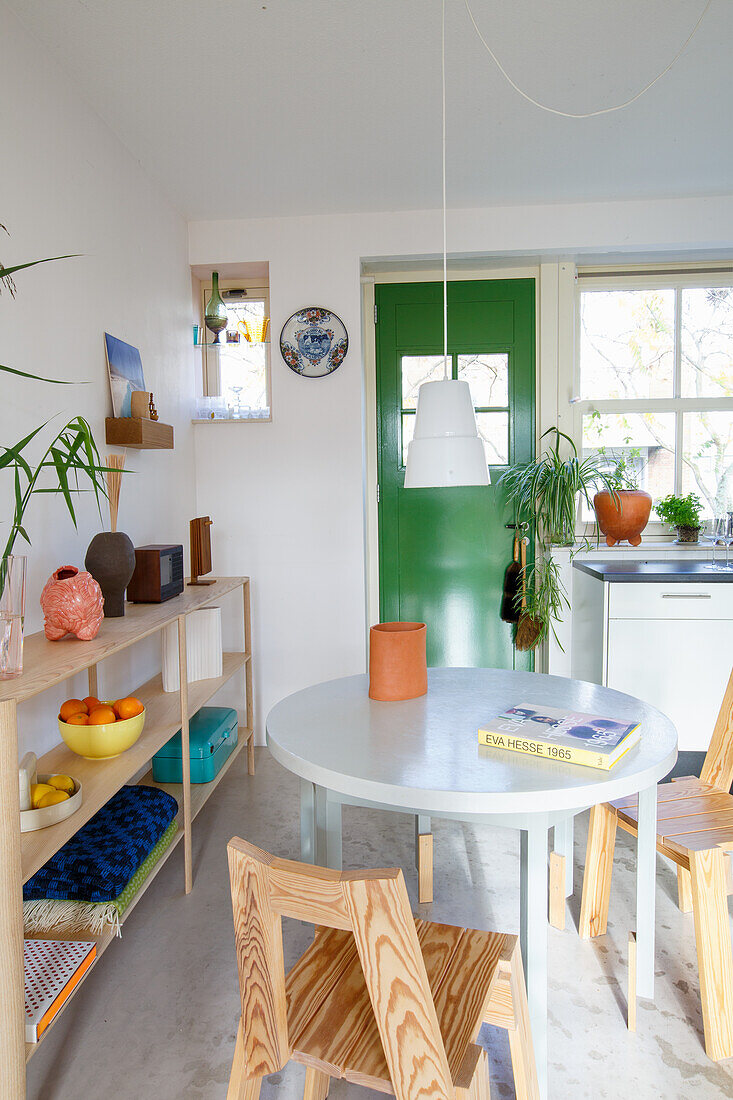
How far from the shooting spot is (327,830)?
71.7 inches

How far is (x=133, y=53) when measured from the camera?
2.29 m

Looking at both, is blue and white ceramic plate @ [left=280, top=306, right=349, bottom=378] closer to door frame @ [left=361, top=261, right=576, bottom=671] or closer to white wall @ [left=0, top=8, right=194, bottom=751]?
door frame @ [left=361, top=261, right=576, bottom=671]

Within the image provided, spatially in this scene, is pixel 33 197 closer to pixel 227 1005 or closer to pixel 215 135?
pixel 215 135

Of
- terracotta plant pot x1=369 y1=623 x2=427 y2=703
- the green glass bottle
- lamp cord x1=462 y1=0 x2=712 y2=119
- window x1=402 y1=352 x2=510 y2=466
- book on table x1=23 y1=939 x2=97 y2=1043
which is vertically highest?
lamp cord x1=462 y1=0 x2=712 y2=119

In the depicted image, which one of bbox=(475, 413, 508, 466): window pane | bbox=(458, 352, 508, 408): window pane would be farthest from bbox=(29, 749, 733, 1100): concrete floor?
bbox=(458, 352, 508, 408): window pane

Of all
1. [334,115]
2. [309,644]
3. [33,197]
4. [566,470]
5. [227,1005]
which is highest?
[334,115]

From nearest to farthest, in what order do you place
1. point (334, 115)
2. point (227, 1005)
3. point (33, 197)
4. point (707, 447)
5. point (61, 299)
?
point (227, 1005), point (33, 197), point (61, 299), point (334, 115), point (707, 447)

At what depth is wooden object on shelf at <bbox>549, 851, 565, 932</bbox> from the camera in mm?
2154

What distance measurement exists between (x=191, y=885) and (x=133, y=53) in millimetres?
2659

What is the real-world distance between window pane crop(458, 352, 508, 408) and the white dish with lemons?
9.74 feet

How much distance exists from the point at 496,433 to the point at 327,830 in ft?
8.95

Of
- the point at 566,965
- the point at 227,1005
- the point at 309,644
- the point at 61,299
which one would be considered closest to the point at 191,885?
the point at 227,1005

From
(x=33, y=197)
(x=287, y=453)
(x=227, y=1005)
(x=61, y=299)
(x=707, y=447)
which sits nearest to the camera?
(x=227, y=1005)

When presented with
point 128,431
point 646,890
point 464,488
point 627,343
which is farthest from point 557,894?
point 627,343
